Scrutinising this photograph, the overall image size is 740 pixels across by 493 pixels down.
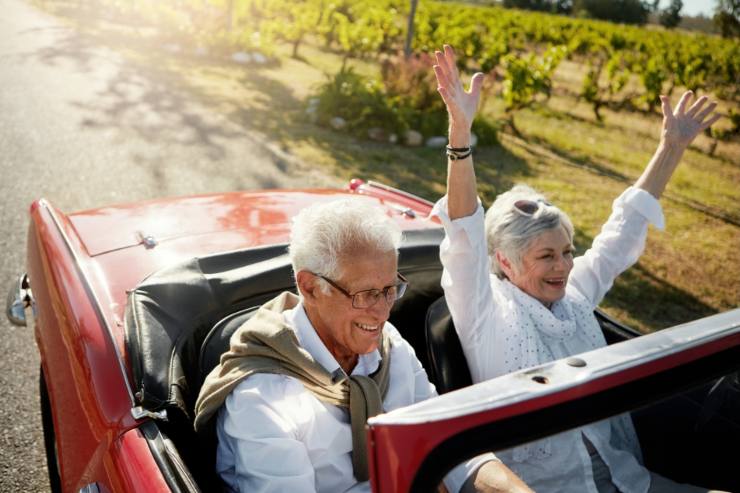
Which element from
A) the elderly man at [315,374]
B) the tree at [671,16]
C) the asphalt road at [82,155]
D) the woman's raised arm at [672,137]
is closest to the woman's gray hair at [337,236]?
the elderly man at [315,374]

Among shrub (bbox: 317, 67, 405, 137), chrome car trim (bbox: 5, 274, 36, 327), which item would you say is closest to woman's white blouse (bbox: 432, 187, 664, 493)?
chrome car trim (bbox: 5, 274, 36, 327)

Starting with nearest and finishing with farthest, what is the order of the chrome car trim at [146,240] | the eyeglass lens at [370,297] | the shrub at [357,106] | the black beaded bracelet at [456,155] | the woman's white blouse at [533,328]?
the woman's white blouse at [533,328] → the eyeglass lens at [370,297] → the black beaded bracelet at [456,155] → the chrome car trim at [146,240] → the shrub at [357,106]

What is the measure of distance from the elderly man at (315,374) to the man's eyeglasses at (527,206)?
2.31 feet

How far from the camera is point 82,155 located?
264 inches

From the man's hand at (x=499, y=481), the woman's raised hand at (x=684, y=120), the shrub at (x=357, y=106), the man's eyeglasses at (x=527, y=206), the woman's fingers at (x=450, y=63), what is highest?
the woman's fingers at (x=450, y=63)

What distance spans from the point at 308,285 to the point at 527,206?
97 cm

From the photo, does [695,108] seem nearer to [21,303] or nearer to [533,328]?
[533,328]

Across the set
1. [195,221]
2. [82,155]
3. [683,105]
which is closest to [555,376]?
[195,221]

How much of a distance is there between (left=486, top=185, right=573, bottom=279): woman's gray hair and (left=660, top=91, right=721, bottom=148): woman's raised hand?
767 mm

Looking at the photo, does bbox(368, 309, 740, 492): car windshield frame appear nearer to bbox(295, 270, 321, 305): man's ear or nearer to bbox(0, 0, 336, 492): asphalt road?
bbox(295, 270, 321, 305): man's ear

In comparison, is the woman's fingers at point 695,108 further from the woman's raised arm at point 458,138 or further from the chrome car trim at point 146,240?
the chrome car trim at point 146,240

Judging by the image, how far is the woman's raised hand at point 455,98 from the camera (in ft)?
7.41

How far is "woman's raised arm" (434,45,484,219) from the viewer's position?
2260 mm

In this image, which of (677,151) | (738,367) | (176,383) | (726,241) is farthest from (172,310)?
(726,241)
